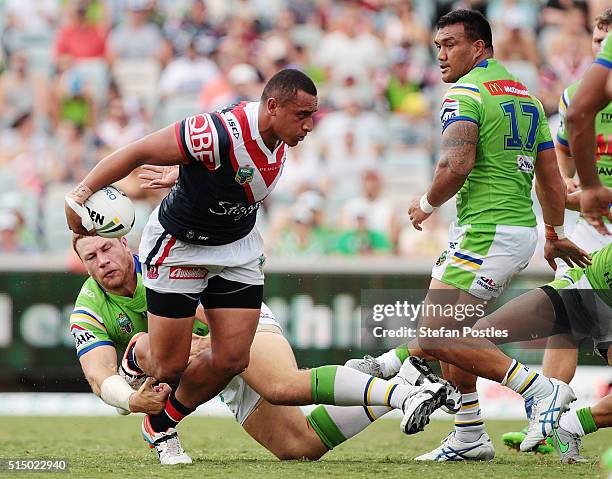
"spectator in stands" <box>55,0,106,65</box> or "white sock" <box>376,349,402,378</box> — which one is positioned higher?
"spectator in stands" <box>55,0,106,65</box>

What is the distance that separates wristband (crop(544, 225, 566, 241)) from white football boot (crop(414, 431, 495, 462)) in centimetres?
136

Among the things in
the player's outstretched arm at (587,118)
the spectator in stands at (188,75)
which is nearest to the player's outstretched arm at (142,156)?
the player's outstretched arm at (587,118)

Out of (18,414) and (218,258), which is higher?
(218,258)

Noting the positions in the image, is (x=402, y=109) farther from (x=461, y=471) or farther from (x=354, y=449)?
(x=461, y=471)

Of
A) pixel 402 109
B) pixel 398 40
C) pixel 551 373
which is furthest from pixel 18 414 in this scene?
pixel 398 40

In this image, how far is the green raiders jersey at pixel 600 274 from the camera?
7.09m

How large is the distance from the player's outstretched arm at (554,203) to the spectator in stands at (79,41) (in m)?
10.7

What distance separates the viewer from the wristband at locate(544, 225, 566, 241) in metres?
7.03

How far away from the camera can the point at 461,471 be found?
244 inches

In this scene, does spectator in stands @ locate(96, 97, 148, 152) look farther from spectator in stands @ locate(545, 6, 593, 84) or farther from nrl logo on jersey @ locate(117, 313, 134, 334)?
nrl logo on jersey @ locate(117, 313, 134, 334)

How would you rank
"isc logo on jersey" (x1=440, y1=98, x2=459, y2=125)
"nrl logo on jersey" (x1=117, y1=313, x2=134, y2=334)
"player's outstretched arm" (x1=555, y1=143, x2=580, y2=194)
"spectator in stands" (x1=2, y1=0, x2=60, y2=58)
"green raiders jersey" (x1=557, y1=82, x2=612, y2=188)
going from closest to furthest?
"isc logo on jersey" (x1=440, y1=98, x2=459, y2=125) → "nrl logo on jersey" (x1=117, y1=313, x2=134, y2=334) → "green raiders jersey" (x1=557, y1=82, x2=612, y2=188) → "player's outstretched arm" (x1=555, y1=143, x2=580, y2=194) → "spectator in stands" (x1=2, y1=0, x2=60, y2=58)

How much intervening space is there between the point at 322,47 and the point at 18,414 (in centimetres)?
757

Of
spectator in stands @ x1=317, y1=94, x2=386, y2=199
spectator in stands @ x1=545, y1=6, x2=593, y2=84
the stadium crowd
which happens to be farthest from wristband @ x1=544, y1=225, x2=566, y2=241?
spectator in stands @ x1=545, y1=6, x2=593, y2=84

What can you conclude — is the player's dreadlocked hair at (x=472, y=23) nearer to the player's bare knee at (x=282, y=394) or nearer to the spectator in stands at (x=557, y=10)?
the player's bare knee at (x=282, y=394)
